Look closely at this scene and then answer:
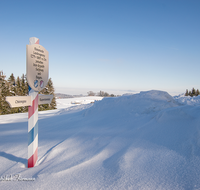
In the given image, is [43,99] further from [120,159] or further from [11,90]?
[11,90]

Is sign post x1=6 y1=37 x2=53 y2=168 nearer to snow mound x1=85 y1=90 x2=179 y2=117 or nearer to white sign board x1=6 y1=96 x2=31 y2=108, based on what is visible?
white sign board x1=6 y1=96 x2=31 y2=108

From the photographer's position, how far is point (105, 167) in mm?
2271

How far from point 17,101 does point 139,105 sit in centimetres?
440

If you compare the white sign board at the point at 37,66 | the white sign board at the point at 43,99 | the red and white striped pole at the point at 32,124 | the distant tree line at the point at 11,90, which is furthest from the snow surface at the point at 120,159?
the distant tree line at the point at 11,90

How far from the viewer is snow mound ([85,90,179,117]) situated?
5.33 m

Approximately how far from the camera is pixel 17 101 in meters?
2.38

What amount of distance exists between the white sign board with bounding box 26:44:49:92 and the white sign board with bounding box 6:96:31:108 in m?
0.26

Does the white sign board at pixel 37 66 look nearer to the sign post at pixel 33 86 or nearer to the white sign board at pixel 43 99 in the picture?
the sign post at pixel 33 86

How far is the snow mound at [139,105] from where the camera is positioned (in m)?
5.33

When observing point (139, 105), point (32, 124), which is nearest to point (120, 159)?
point (32, 124)

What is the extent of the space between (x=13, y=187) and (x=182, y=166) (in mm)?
2413

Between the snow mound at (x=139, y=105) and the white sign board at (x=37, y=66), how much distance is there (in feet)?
10.4

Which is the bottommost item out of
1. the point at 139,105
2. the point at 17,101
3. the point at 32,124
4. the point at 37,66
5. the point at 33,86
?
the point at 32,124

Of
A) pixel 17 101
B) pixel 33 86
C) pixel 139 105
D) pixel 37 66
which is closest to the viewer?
pixel 17 101
